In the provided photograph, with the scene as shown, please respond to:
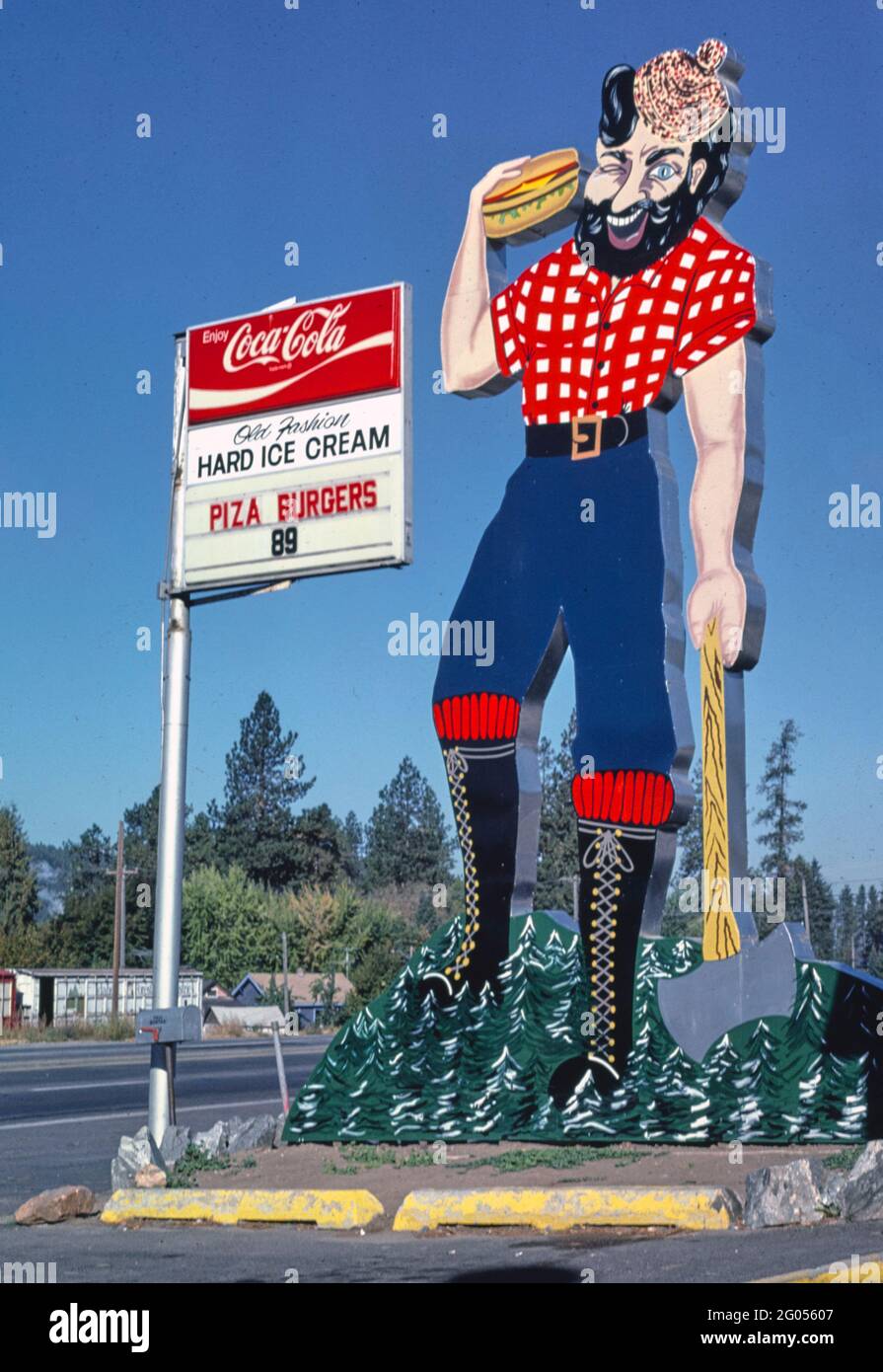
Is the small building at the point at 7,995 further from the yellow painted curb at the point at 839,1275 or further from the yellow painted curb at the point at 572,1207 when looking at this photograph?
the yellow painted curb at the point at 839,1275

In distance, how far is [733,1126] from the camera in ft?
46.7

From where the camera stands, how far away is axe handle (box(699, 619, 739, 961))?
47.4 ft

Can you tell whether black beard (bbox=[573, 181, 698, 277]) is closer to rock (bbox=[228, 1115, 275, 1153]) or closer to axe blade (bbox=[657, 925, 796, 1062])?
axe blade (bbox=[657, 925, 796, 1062])

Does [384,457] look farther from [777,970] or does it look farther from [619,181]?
[777,970]

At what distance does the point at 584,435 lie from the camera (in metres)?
15.9

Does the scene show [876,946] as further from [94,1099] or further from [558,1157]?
[558,1157]

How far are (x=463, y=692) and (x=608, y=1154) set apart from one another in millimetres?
4421

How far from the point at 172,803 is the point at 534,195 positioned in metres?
6.64

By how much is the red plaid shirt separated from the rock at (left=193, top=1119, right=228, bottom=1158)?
285 inches

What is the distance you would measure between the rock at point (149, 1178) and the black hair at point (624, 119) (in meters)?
9.62

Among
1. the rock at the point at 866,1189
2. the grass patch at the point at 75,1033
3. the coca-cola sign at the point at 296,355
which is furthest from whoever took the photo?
the grass patch at the point at 75,1033

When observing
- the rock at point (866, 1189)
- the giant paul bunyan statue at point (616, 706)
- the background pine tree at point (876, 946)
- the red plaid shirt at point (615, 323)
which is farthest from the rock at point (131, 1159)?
the background pine tree at point (876, 946)

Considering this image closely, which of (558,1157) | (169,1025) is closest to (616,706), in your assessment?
(558,1157)

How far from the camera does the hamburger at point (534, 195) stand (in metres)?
16.2
